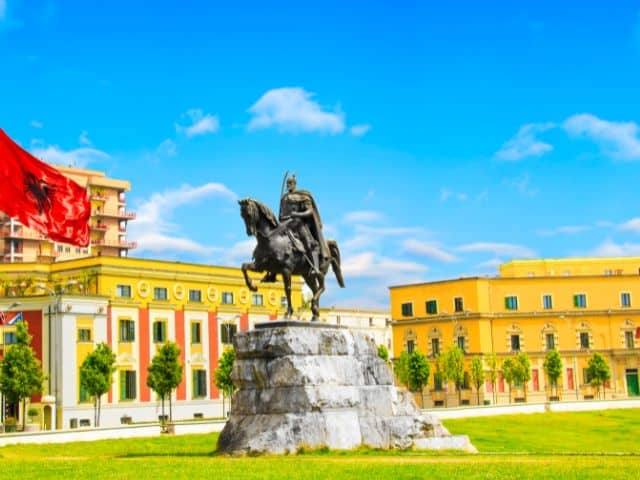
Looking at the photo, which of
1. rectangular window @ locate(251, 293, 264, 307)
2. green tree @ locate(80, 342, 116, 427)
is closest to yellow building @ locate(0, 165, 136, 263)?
rectangular window @ locate(251, 293, 264, 307)

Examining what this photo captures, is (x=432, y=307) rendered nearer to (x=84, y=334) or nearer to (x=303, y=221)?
(x=84, y=334)

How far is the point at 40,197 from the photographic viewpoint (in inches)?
826

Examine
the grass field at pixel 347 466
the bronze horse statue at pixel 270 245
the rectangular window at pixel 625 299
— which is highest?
the rectangular window at pixel 625 299

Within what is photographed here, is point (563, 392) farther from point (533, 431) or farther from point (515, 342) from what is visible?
point (533, 431)

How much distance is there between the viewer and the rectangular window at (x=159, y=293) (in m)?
78.7

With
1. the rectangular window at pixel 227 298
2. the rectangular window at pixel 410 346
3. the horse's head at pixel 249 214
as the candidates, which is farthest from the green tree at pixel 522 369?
the horse's head at pixel 249 214

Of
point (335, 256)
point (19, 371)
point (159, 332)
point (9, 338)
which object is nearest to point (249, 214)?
point (335, 256)

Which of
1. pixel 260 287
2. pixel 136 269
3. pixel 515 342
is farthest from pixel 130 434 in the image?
pixel 515 342

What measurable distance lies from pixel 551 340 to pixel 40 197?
276ft

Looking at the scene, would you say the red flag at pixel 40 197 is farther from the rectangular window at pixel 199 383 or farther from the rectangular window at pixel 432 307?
the rectangular window at pixel 432 307

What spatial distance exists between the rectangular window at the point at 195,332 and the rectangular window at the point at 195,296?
196 centimetres

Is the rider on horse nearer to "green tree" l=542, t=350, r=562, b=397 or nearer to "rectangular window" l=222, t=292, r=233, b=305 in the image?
"rectangular window" l=222, t=292, r=233, b=305

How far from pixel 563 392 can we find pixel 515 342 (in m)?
6.69

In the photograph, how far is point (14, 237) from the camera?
363ft
